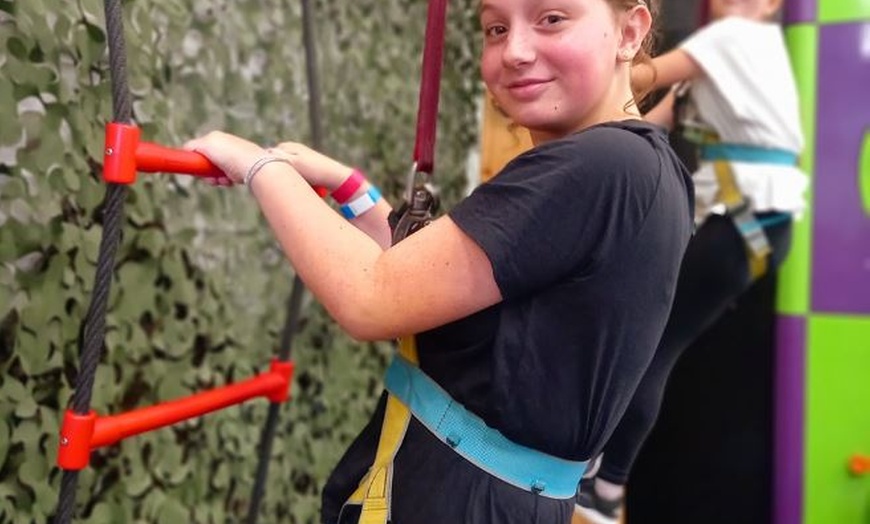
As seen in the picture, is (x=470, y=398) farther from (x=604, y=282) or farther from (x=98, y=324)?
(x=98, y=324)

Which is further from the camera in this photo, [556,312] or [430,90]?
[430,90]

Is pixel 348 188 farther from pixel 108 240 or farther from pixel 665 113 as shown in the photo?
pixel 665 113

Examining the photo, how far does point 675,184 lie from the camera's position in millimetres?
727

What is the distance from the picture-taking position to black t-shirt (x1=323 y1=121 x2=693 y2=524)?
0.66 meters

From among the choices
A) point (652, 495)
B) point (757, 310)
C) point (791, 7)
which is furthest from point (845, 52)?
point (652, 495)

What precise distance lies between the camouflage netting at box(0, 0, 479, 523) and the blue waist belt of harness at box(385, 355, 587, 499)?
52 cm

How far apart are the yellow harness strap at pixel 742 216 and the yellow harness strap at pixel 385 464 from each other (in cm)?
94

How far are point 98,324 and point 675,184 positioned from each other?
52cm

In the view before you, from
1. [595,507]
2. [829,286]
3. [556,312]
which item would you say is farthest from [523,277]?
[829,286]

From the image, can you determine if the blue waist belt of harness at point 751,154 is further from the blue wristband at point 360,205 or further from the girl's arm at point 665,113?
the blue wristband at point 360,205

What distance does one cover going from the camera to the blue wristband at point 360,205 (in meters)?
0.94

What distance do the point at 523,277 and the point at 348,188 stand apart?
329 mm

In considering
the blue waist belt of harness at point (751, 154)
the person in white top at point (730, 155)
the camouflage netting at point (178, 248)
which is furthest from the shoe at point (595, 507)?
the blue waist belt of harness at point (751, 154)

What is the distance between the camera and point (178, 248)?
1.23 m
